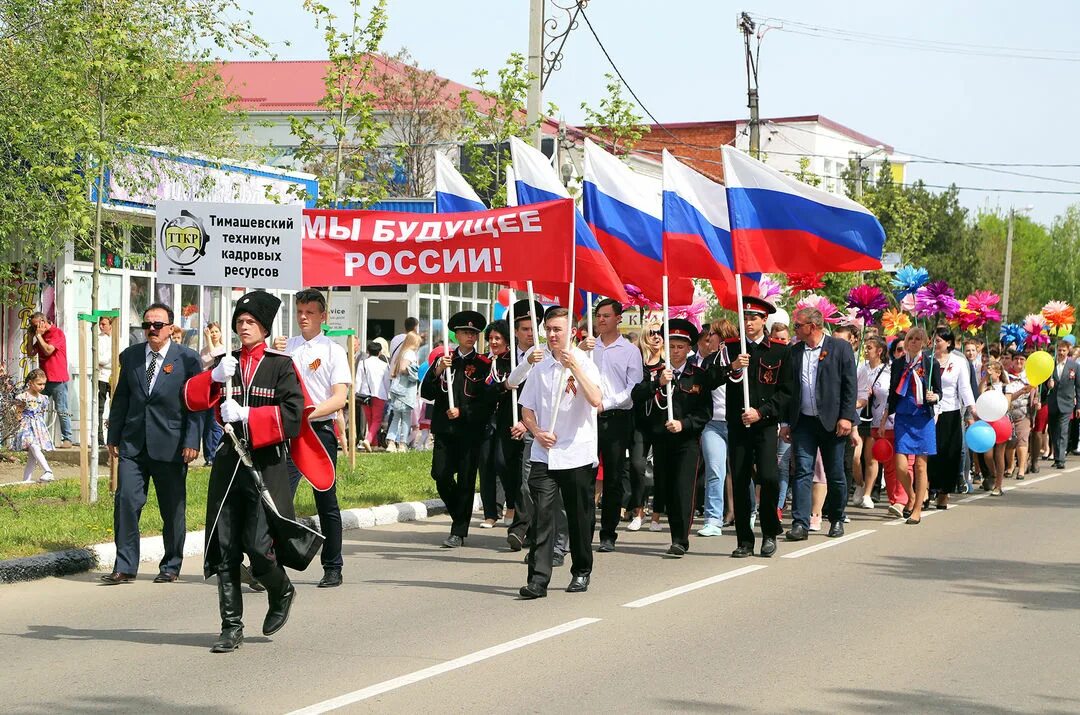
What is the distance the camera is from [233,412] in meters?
7.98

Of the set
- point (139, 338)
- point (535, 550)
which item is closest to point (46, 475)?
point (139, 338)

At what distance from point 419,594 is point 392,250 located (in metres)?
2.78

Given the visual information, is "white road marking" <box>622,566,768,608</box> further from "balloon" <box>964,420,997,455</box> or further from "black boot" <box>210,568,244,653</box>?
"balloon" <box>964,420,997,455</box>

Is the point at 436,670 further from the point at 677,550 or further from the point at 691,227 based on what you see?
the point at 691,227

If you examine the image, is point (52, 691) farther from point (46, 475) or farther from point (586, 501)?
point (46, 475)

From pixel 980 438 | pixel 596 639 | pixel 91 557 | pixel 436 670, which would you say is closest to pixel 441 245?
pixel 91 557

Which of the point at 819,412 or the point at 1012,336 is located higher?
the point at 1012,336

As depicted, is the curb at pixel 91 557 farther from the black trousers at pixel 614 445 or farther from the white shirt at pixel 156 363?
the black trousers at pixel 614 445

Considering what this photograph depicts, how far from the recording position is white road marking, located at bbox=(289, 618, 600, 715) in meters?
6.70

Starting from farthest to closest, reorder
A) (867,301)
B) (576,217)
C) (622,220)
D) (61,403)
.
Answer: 1. (61,403)
2. (867,301)
3. (622,220)
4. (576,217)

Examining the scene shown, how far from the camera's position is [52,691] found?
7.05 meters

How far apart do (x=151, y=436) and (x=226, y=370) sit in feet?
8.94

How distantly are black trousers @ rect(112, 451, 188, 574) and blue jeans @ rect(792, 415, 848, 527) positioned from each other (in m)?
5.51

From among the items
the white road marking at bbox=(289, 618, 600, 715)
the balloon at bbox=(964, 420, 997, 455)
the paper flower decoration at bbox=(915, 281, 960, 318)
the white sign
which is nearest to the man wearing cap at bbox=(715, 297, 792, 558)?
the white road marking at bbox=(289, 618, 600, 715)
